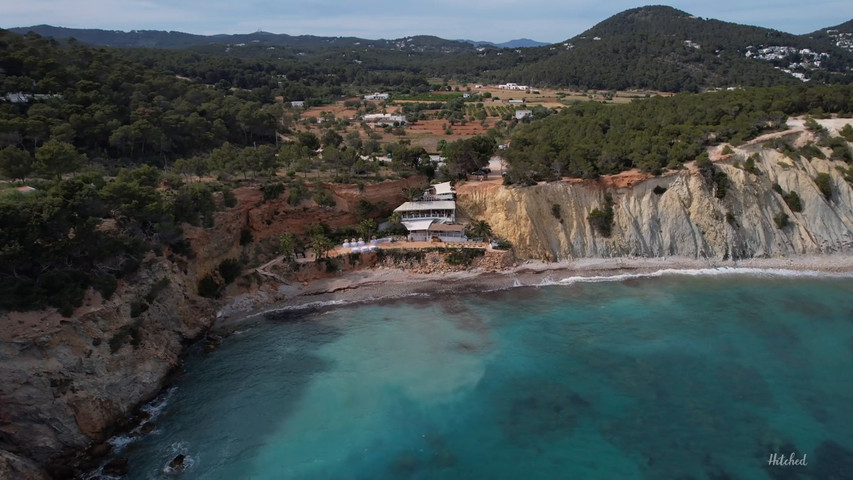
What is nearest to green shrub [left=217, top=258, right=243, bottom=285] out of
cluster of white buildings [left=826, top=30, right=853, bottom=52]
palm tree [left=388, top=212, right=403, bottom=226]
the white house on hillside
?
palm tree [left=388, top=212, right=403, bottom=226]

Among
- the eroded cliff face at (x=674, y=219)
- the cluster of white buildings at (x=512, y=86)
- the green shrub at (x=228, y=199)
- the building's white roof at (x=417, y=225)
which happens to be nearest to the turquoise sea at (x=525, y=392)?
the eroded cliff face at (x=674, y=219)

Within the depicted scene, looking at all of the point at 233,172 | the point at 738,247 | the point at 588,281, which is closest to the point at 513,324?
the point at 588,281

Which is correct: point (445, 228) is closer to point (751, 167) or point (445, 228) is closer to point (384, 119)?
point (751, 167)

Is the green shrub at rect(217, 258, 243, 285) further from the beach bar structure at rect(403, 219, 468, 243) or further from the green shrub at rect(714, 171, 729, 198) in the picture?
the green shrub at rect(714, 171, 729, 198)

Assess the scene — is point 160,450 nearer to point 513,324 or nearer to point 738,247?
point 513,324

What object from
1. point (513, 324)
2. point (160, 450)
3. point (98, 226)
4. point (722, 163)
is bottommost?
point (160, 450)
